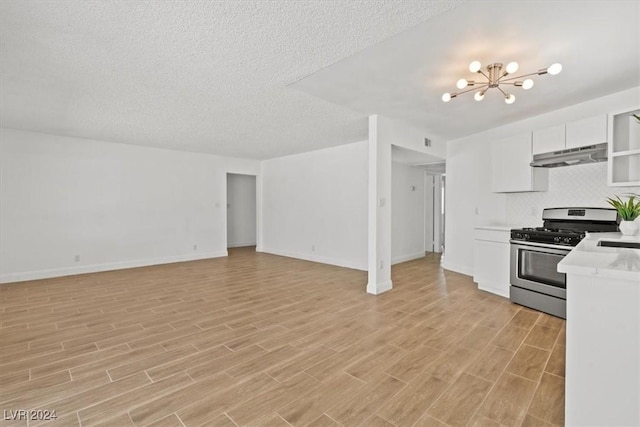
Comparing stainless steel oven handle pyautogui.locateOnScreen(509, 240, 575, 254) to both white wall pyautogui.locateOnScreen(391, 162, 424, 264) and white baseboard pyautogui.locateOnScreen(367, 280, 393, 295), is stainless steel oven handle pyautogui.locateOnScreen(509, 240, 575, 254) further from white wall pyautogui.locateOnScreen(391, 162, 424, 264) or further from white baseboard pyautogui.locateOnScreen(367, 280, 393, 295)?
white wall pyautogui.locateOnScreen(391, 162, 424, 264)

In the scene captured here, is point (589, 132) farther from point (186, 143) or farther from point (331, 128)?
point (186, 143)

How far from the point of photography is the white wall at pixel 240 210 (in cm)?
896

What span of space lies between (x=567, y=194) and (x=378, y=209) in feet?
8.24

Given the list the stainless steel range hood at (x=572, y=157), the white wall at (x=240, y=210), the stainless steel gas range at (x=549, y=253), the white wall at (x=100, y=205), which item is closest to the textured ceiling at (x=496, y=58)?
the stainless steel range hood at (x=572, y=157)

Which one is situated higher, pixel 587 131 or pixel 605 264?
pixel 587 131

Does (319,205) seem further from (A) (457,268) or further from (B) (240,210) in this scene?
(B) (240,210)

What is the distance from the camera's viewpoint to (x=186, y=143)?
6.04 m

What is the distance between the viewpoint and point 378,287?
13.5 ft

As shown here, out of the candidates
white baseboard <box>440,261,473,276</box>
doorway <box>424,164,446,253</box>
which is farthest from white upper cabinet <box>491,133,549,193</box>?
doorway <box>424,164,446,253</box>

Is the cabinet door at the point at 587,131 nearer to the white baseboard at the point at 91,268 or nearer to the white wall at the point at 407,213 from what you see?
the white wall at the point at 407,213

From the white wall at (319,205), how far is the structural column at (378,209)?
1.49 metres

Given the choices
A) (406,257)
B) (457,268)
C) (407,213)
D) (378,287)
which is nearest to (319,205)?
(407,213)

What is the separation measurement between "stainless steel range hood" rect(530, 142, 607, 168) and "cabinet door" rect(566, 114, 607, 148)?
71mm

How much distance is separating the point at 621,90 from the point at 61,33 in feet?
18.4
